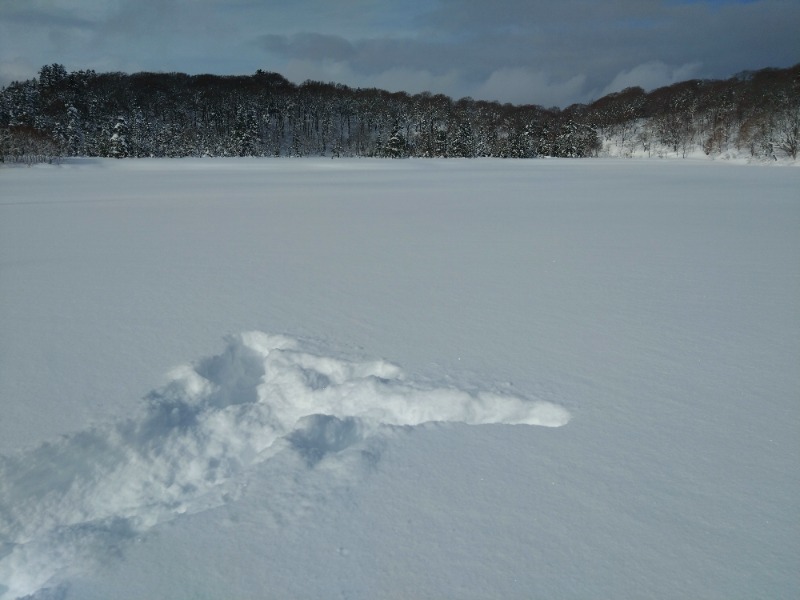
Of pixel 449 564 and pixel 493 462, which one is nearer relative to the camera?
pixel 449 564

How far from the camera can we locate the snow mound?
207cm

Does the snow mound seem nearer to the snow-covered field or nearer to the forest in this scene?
the snow-covered field

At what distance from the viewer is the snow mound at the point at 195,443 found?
6.79 feet

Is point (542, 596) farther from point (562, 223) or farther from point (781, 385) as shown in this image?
point (562, 223)

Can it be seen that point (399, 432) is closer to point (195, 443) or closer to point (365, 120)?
point (195, 443)

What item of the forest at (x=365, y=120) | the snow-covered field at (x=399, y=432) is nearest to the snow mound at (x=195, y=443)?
the snow-covered field at (x=399, y=432)

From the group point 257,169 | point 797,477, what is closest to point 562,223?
point 797,477

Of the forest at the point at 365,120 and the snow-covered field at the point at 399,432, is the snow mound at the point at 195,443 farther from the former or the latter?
the forest at the point at 365,120

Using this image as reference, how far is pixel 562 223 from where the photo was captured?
10359 millimetres

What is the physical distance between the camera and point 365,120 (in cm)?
10762

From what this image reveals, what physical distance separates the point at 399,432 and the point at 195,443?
110 cm

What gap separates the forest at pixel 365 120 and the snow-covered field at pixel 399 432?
5243 centimetres

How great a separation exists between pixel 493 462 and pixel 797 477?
4.49ft

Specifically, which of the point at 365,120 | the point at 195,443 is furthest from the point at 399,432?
the point at 365,120
